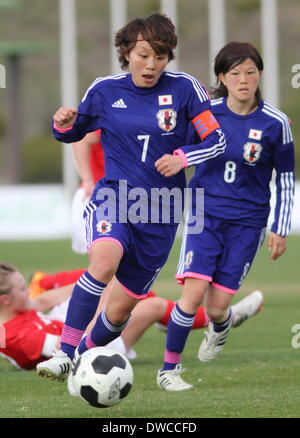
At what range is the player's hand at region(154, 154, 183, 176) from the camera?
5668mm

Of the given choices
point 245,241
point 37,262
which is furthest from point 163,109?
point 37,262

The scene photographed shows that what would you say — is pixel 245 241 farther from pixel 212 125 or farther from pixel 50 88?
pixel 50 88

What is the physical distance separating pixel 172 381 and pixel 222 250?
3.05 feet

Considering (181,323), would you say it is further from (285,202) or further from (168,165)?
(168,165)

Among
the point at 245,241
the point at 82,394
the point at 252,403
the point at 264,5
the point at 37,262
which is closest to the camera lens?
the point at 82,394

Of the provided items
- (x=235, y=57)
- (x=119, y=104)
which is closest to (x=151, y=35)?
(x=119, y=104)

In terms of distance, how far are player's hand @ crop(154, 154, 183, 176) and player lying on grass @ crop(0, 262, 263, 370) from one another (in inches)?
65.8

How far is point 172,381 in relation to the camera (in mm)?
6352

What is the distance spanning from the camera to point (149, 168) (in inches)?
235

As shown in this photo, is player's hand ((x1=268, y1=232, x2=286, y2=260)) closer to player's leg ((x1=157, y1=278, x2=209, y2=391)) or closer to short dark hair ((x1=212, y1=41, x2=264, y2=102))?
player's leg ((x1=157, y1=278, x2=209, y2=391))

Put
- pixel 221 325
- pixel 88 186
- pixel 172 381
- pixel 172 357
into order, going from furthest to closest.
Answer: pixel 88 186, pixel 221 325, pixel 172 357, pixel 172 381

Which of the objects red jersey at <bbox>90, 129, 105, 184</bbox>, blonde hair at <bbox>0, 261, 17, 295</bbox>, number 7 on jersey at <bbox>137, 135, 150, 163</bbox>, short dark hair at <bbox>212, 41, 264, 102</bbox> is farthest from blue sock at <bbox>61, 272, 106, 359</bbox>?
red jersey at <bbox>90, 129, 105, 184</bbox>

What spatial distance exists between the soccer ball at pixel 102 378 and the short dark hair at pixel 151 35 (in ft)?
5.75
